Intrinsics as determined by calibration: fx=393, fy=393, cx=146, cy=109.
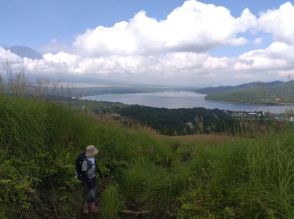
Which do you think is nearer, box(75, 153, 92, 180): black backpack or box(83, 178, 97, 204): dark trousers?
A: box(83, 178, 97, 204): dark trousers

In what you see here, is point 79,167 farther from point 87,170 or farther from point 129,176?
point 129,176

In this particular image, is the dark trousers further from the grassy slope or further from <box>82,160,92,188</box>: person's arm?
the grassy slope

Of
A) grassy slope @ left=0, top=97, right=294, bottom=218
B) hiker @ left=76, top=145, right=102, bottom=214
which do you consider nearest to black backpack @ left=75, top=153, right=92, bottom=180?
hiker @ left=76, top=145, right=102, bottom=214

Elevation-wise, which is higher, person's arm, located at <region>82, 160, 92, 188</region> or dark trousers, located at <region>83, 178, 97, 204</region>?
person's arm, located at <region>82, 160, 92, 188</region>

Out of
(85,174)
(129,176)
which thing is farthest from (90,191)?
(129,176)

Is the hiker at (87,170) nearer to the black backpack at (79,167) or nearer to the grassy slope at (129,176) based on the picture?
the black backpack at (79,167)

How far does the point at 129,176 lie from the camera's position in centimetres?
757

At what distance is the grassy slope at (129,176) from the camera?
5.21 metres

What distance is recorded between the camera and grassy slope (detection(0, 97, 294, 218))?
5.21 meters

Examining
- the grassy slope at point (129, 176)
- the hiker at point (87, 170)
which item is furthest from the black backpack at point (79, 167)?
the grassy slope at point (129, 176)

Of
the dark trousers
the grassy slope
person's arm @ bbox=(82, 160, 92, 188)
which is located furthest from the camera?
person's arm @ bbox=(82, 160, 92, 188)

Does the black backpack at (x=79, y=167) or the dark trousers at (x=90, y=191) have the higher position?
the black backpack at (x=79, y=167)

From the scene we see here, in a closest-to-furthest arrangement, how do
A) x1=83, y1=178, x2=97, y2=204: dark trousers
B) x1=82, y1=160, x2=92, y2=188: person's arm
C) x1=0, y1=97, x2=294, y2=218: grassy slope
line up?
x1=0, y1=97, x2=294, y2=218: grassy slope
x1=83, y1=178, x2=97, y2=204: dark trousers
x1=82, y1=160, x2=92, y2=188: person's arm

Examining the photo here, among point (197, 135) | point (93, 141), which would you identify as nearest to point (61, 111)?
point (93, 141)
